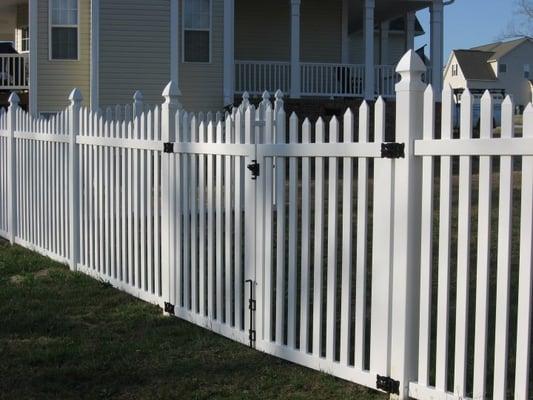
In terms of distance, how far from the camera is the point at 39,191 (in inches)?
361

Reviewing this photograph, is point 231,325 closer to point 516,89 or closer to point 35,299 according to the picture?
point 35,299

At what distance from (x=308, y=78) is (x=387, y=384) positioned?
1670 cm

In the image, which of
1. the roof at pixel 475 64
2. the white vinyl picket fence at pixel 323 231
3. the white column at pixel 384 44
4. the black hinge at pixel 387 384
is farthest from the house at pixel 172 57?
the roof at pixel 475 64

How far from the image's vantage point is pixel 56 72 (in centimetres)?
1886

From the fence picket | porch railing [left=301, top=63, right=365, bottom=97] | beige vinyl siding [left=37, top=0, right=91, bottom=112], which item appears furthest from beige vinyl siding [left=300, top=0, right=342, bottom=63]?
the fence picket

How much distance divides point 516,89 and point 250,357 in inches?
2919

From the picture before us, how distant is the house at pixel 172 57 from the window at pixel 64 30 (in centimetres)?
2

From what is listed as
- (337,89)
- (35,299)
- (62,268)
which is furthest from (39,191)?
(337,89)

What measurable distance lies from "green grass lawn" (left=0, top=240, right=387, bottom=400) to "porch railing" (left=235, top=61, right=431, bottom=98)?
13.9m

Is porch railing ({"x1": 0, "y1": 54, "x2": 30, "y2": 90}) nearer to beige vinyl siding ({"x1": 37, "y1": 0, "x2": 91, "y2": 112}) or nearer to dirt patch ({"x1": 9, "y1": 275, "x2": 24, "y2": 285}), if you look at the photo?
beige vinyl siding ({"x1": 37, "y1": 0, "x2": 91, "y2": 112})

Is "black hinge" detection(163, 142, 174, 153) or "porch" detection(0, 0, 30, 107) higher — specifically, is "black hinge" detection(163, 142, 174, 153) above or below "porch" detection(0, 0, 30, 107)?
below

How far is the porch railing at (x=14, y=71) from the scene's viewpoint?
19453mm

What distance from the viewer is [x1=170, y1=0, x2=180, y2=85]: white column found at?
19.0 meters

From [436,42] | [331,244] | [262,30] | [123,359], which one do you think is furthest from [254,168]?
[262,30]
